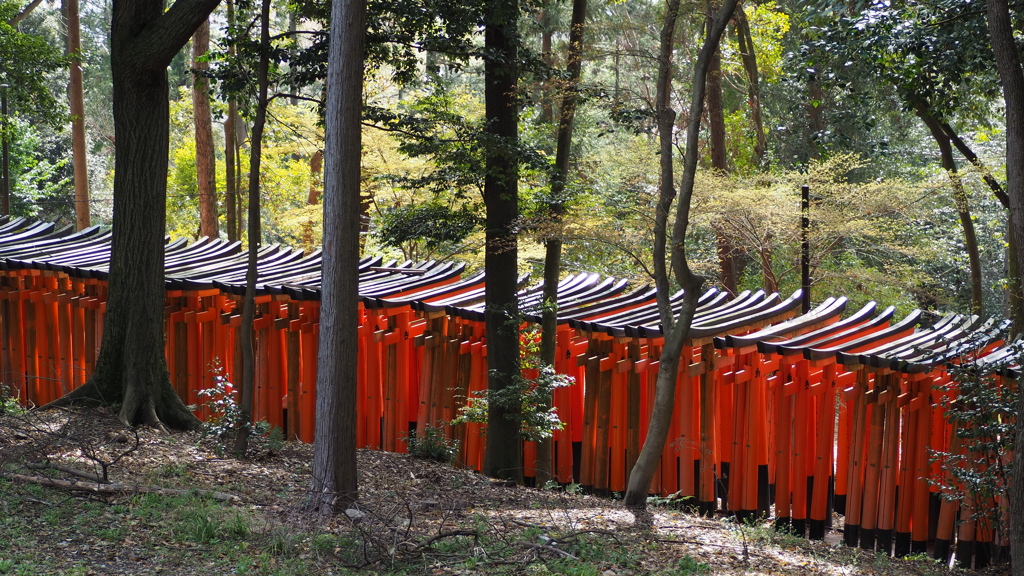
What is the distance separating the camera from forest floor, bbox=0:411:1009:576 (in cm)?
447

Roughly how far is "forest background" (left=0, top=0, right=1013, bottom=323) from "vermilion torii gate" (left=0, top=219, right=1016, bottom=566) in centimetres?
113

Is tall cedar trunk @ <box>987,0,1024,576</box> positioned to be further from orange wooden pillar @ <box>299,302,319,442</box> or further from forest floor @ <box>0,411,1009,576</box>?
orange wooden pillar @ <box>299,302,319,442</box>

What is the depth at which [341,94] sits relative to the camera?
5.11 m

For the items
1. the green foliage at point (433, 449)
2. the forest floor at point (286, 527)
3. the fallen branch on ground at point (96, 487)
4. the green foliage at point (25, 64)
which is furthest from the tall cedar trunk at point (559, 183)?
the green foliage at point (25, 64)

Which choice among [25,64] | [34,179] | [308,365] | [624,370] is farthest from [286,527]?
[34,179]

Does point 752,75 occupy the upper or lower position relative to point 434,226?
upper

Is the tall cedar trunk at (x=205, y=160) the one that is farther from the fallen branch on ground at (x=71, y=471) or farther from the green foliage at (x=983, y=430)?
the green foliage at (x=983, y=430)

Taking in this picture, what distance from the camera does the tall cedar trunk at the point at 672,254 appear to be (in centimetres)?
598

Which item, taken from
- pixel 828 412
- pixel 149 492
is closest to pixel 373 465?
pixel 149 492

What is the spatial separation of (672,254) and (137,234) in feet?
13.7

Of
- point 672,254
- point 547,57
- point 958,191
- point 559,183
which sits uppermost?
point 547,57

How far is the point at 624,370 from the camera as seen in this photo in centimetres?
850

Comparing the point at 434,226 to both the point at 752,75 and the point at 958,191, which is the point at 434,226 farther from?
the point at 752,75

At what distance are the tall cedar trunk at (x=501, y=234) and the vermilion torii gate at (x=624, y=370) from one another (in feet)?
2.53
